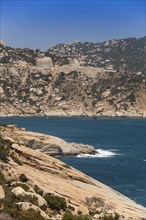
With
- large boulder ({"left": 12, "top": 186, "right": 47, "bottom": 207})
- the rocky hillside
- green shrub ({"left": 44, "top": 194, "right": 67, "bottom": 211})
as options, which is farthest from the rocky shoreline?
large boulder ({"left": 12, "top": 186, "right": 47, "bottom": 207})

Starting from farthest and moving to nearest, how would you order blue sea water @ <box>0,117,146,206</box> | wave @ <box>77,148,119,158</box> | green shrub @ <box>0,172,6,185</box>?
1. wave @ <box>77,148,119,158</box>
2. blue sea water @ <box>0,117,146,206</box>
3. green shrub @ <box>0,172,6,185</box>

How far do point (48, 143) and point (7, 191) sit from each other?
208ft

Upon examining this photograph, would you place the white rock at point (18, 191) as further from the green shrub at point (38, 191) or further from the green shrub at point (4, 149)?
the green shrub at point (4, 149)

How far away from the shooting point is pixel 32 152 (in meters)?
51.7

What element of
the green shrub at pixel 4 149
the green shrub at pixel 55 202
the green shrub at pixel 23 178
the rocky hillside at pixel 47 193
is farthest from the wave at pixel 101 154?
the green shrub at pixel 55 202

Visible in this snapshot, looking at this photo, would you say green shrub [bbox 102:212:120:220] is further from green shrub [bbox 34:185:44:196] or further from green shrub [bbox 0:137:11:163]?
green shrub [bbox 0:137:11:163]

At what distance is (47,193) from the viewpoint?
40.8 m

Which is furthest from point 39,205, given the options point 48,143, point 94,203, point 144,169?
point 48,143

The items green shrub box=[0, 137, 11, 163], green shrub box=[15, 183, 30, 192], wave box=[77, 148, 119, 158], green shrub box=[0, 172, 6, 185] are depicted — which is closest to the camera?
green shrub box=[15, 183, 30, 192]

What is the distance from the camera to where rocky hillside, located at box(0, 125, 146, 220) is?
33000 mm

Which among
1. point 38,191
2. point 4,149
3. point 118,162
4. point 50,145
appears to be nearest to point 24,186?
point 38,191

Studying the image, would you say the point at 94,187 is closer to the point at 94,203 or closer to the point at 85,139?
the point at 94,203

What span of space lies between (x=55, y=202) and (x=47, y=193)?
9.70ft

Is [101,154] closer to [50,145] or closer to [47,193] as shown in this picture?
[50,145]
